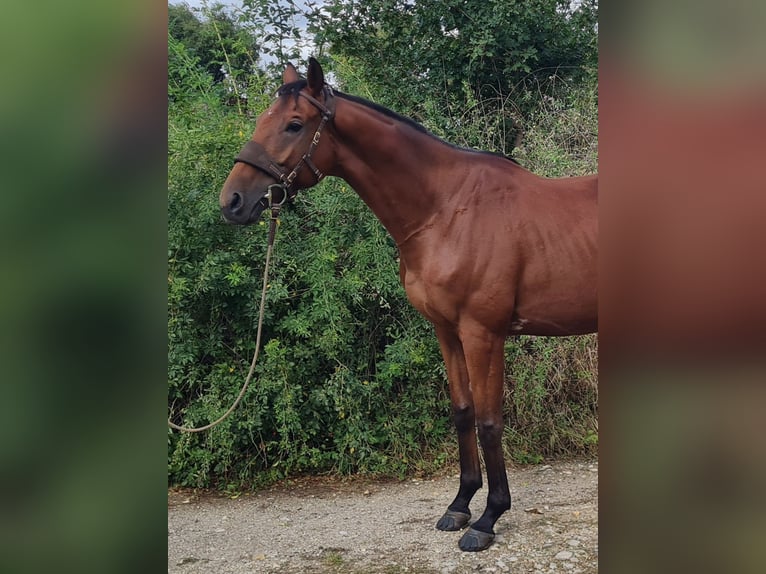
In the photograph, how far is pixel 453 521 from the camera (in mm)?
3107

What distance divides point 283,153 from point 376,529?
2137mm

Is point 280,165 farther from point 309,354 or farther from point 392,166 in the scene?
point 309,354

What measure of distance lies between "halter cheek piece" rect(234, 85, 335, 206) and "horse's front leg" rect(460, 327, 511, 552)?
3.56 ft

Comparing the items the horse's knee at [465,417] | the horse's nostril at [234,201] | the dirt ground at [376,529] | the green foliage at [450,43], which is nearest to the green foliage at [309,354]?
the dirt ground at [376,529]

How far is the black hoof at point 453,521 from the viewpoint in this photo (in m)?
3.10

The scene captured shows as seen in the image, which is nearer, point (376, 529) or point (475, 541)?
point (475, 541)

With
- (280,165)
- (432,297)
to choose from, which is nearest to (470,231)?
(432,297)

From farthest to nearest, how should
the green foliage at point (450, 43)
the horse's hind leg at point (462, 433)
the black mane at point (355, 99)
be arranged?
1. the green foliage at point (450, 43)
2. the horse's hind leg at point (462, 433)
3. the black mane at point (355, 99)

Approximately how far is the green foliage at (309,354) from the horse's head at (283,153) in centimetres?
142

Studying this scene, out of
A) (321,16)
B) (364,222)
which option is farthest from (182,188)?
(321,16)

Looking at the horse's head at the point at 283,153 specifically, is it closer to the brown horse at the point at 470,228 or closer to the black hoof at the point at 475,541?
the brown horse at the point at 470,228

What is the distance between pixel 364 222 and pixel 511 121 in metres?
2.76

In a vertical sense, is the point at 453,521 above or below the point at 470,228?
below
